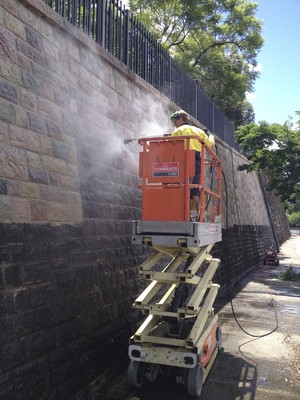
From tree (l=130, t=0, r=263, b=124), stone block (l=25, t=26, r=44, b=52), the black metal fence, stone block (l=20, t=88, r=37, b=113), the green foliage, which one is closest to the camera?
stone block (l=20, t=88, r=37, b=113)

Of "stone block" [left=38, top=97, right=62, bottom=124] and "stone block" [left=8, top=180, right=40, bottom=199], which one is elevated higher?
"stone block" [left=38, top=97, right=62, bottom=124]

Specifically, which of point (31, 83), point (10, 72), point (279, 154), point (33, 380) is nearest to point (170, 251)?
point (33, 380)

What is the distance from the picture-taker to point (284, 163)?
1733cm

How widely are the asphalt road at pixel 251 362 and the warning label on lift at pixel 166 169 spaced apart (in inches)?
111

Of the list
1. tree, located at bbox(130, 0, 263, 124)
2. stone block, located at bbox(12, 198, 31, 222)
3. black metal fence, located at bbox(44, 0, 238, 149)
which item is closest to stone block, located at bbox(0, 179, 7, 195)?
stone block, located at bbox(12, 198, 31, 222)

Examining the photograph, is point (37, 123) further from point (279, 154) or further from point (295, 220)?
point (295, 220)

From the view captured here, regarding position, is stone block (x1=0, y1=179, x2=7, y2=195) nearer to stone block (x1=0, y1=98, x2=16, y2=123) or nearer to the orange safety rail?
stone block (x1=0, y1=98, x2=16, y2=123)

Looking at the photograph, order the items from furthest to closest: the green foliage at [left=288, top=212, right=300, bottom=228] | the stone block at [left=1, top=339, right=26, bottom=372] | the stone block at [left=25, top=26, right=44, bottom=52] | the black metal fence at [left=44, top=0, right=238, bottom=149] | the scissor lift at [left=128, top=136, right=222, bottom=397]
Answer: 1. the green foliage at [left=288, top=212, right=300, bottom=228]
2. the black metal fence at [left=44, top=0, right=238, bottom=149]
3. the scissor lift at [left=128, top=136, right=222, bottom=397]
4. the stone block at [left=25, top=26, right=44, bottom=52]
5. the stone block at [left=1, top=339, right=26, bottom=372]

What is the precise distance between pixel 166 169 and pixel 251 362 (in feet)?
11.6

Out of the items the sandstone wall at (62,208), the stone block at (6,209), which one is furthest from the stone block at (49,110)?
the stone block at (6,209)

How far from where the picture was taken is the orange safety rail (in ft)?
17.0

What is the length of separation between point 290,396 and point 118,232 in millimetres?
3373

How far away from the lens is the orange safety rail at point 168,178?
203 inches

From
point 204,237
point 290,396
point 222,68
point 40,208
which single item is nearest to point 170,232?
point 204,237
